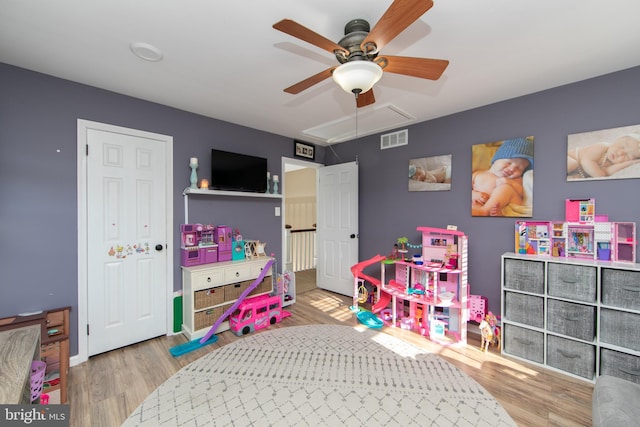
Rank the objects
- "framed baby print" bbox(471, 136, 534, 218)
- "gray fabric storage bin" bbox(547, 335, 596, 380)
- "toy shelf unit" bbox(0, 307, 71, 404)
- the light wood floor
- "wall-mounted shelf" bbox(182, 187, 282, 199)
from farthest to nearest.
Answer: "wall-mounted shelf" bbox(182, 187, 282, 199), "framed baby print" bbox(471, 136, 534, 218), "gray fabric storage bin" bbox(547, 335, 596, 380), "toy shelf unit" bbox(0, 307, 71, 404), the light wood floor

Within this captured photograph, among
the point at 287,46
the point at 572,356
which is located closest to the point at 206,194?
the point at 287,46

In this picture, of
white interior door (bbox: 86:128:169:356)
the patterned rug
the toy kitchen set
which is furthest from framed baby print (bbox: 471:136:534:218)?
white interior door (bbox: 86:128:169:356)

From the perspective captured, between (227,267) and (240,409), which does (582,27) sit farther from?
(227,267)

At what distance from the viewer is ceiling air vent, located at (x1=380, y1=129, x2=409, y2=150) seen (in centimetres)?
342

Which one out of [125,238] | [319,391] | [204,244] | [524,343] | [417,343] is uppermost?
[125,238]

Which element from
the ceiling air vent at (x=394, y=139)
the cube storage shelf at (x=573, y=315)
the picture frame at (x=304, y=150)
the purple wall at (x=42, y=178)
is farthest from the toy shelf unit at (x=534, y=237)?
the purple wall at (x=42, y=178)

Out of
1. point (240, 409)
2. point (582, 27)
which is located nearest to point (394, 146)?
point (582, 27)

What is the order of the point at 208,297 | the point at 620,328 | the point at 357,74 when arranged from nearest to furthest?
the point at 357,74 < the point at 620,328 < the point at 208,297

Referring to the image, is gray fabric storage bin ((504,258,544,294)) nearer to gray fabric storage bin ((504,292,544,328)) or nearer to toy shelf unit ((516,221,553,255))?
gray fabric storage bin ((504,292,544,328))

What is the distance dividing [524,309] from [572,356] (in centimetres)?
42

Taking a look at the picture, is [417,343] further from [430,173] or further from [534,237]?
[430,173]

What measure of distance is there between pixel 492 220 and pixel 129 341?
3.89 m

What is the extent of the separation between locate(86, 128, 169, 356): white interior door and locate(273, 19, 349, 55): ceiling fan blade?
217 centimetres

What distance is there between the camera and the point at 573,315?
207 centimetres
